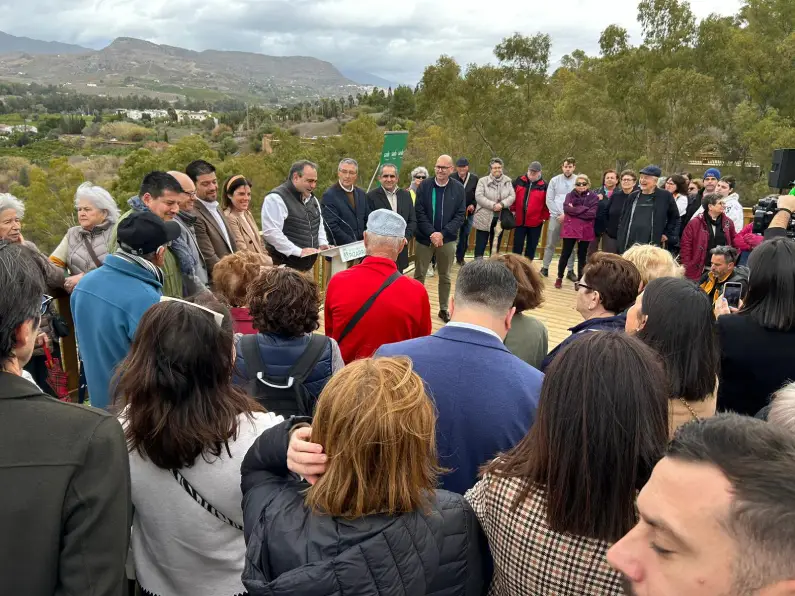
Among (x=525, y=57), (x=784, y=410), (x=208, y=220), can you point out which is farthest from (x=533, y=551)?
(x=525, y=57)

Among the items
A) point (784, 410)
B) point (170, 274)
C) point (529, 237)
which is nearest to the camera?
point (784, 410)

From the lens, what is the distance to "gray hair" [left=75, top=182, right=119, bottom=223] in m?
3.42

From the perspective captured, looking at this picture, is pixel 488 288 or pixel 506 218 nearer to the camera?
pixel 488 288

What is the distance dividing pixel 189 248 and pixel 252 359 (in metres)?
1.73

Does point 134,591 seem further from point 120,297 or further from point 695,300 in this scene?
point 695,300

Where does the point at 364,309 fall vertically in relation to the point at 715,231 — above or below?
below

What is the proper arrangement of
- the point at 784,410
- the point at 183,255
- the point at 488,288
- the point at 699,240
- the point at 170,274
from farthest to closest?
1. the point at 699,240
2. the point at 183,255
3. the point at 170,274
4. the point at 488,288
5. the point at 784,410

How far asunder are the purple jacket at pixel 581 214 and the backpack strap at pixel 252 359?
616cm

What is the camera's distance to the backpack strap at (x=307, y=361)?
233 centimetres

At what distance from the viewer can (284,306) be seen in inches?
91.9

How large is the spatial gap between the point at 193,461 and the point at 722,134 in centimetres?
3208

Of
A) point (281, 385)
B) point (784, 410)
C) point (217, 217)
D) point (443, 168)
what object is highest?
point (443, 168)

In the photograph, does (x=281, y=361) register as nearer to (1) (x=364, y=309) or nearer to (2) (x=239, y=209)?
(1) (x=364, y=309)

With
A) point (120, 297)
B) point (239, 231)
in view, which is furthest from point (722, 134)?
point (120, 297)
